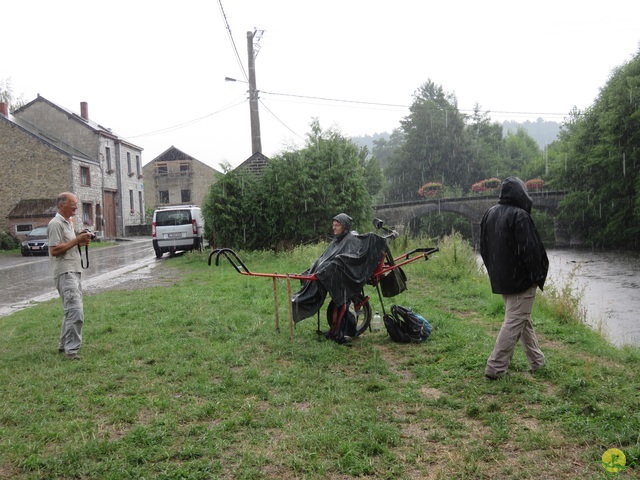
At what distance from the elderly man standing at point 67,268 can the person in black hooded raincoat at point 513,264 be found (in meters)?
4.09

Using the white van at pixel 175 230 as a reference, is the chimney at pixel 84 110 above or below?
above

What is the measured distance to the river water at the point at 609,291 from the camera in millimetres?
10258

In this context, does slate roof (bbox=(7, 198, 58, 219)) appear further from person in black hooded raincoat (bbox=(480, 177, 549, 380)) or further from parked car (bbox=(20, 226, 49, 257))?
person in black hooded raincoat (bbox=(480, 177, 549, 380))

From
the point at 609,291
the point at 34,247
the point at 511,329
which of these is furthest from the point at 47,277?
the point at 609,291

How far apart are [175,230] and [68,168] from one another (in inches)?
640

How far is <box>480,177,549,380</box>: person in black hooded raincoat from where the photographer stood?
490 cm

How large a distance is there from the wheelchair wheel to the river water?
13.1ft

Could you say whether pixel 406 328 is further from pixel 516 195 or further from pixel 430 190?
pixel 430 190

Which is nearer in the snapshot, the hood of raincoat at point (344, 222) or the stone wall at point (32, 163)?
the hood of raincoat at point (344, 222)

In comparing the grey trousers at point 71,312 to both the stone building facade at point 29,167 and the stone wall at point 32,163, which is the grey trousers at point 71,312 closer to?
the stone building facade at point 29,167

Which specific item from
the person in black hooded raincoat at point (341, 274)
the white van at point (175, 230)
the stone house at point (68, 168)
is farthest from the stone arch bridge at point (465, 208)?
the person in black hooded raincoat at point (341, 274)

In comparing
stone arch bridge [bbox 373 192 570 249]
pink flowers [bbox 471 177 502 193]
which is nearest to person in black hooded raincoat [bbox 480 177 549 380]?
stone arch bridge [bbox 373 192 570 249]

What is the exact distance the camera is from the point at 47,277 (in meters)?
16.1

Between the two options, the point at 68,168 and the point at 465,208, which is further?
the point at 465,208
